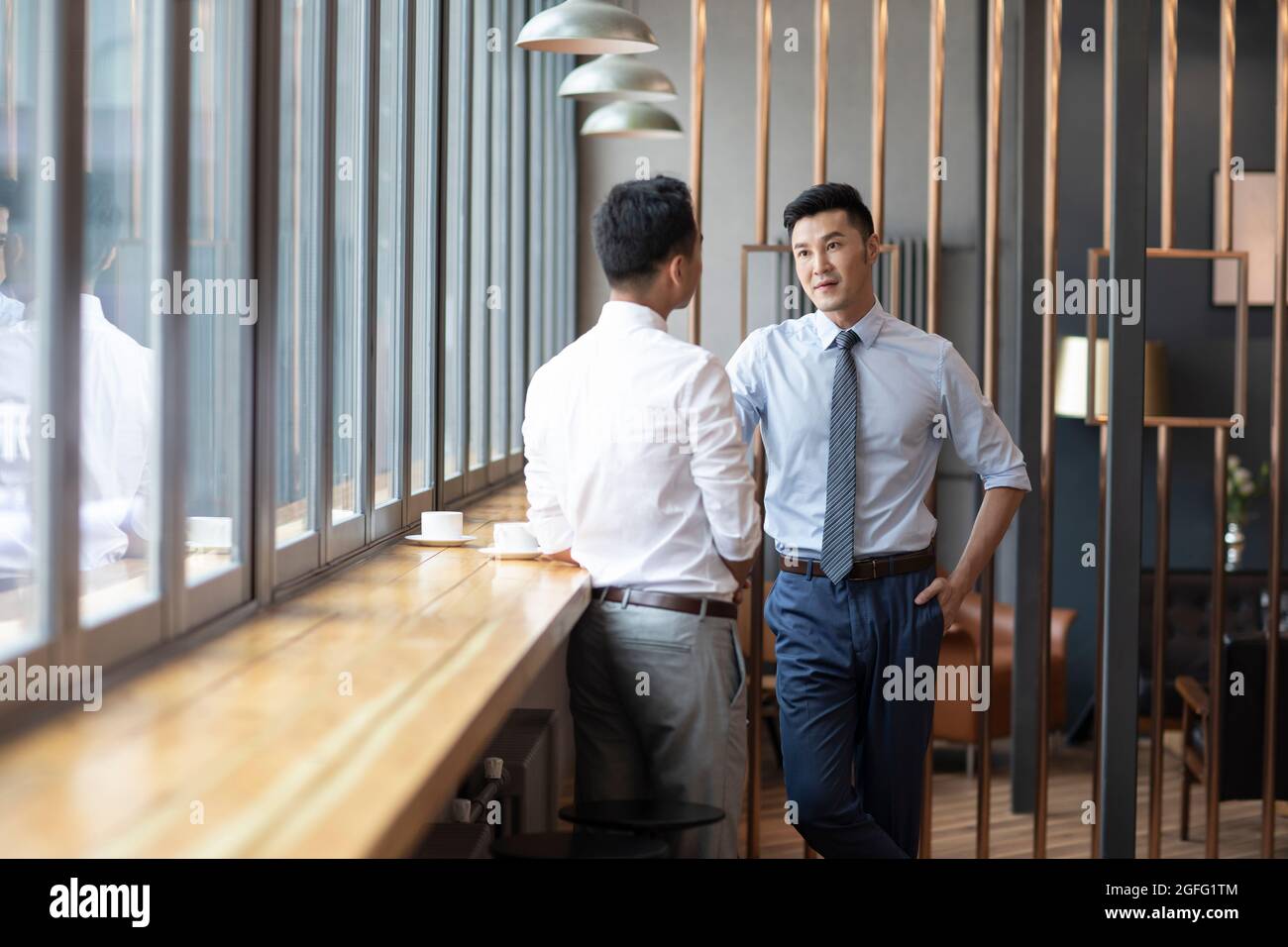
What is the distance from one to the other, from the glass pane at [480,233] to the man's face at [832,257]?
82.0 inches

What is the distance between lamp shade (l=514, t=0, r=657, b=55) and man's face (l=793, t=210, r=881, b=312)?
30.4 inches

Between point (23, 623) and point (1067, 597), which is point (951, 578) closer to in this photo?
point (23, 623)

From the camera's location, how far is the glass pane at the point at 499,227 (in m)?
5.48

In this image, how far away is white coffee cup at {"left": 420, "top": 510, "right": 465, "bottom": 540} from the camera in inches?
133

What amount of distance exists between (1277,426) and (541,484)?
255 centimetres

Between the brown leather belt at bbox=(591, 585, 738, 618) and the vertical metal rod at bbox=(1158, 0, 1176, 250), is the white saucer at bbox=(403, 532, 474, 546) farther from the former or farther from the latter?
the vertical metal rod at bbox=(1158, 0, 1176, 250)

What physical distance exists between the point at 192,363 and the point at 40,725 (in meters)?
0.74

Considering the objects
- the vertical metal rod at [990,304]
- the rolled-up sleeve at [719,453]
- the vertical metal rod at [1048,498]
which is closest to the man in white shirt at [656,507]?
the rolled-up sleeve at [719,453]

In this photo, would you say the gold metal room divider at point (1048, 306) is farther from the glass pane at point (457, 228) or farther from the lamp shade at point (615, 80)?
the glass pane at point (457, 228)

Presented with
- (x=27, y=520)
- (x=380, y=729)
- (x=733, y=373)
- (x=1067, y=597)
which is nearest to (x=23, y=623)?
(x=27, y=520)

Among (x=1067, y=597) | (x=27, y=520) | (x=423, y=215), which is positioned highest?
(x=423, y=215)

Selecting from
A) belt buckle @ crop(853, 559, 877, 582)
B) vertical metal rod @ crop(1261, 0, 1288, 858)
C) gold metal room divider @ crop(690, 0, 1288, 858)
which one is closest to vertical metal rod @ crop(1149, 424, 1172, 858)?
gold metal room divider @ crop(690, 0, 1288, 858)

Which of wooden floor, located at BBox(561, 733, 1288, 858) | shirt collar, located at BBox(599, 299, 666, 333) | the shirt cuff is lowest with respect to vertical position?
wooden floor, located at BBox(561, 733, 1288, 858)
